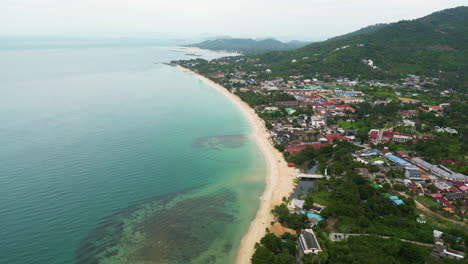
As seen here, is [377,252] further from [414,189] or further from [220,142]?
[220,142]

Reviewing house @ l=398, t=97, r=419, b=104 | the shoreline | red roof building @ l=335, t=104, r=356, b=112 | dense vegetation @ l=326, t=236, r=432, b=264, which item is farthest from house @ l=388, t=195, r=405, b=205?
house @ l=398, t=97, r=419, b=104

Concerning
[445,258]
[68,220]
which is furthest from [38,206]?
[445,258]

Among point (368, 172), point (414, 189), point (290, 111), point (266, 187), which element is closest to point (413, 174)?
point (414, 189)

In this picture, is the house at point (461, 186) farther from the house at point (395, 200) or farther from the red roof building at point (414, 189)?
the house at point (395, 200)

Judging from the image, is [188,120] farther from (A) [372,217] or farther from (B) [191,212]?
(A) [372,217]

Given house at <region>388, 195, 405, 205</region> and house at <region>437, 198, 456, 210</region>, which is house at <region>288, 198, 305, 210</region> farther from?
house at <region>437, 198, 456, 210</region>

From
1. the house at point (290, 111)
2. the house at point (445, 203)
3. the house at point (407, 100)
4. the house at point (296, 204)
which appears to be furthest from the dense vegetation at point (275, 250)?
the house at point (407, 100)

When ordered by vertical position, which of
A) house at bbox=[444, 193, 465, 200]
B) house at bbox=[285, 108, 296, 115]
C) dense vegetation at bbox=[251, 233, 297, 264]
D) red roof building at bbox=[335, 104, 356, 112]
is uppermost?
red roof building at bbox=[335, 104, 356, 112]
